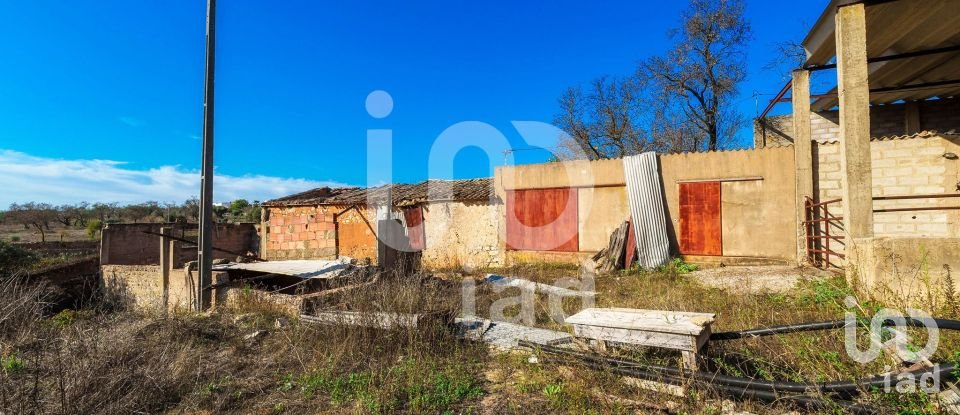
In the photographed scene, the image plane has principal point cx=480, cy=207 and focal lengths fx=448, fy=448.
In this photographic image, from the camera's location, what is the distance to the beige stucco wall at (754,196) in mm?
9828

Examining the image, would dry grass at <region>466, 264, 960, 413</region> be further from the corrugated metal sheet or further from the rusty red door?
the rusty red door

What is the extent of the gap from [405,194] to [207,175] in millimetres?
7773

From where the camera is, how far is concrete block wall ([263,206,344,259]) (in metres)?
12.7

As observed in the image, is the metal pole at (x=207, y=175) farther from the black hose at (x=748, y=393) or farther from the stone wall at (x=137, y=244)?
the black hose at (x=748, y=393)

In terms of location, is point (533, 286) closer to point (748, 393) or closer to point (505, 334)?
point (505, 334)

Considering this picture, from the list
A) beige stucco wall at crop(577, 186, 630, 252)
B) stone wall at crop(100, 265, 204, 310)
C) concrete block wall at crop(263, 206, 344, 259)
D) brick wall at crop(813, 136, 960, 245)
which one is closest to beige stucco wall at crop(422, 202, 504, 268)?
beige stucco wall at crop(577, 186, 630, 252)

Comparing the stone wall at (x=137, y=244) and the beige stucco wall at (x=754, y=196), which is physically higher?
the beige stucco wall at (x=754, y=196)

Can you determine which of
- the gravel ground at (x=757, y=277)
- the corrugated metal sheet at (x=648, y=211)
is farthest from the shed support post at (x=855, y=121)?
the corrugated metal sheet at (x=648, y=211)

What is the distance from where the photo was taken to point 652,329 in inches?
136

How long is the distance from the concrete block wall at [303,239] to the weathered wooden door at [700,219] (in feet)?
30.4

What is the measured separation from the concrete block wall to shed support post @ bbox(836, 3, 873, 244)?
1127 centimetres

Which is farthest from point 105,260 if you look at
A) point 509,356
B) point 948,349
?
point 948,349

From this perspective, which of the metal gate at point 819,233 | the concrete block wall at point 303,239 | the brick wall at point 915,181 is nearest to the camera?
the brick wall at point 915,181

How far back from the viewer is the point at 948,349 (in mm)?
3439
